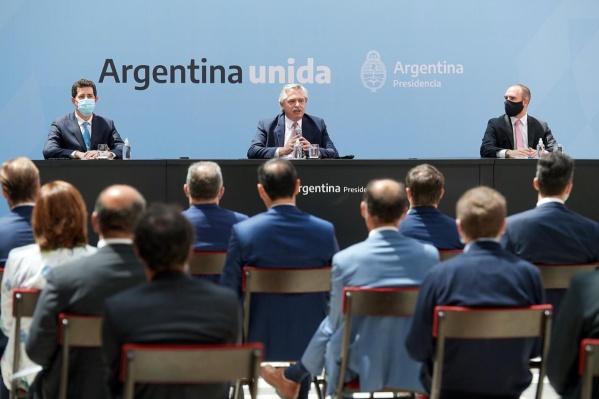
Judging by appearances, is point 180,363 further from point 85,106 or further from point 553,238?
point 85,106

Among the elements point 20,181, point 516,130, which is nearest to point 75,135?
point 20,181

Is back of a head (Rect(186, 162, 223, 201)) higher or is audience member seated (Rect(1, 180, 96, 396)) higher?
back of a head (Rect(186, 162, 223, 201))

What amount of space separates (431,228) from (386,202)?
96 cm

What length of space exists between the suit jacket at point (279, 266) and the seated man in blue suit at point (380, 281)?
37 cm

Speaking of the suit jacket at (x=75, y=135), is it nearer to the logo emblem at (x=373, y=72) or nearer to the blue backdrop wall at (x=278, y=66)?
the blue backdrop wall at (x=278, y=66)

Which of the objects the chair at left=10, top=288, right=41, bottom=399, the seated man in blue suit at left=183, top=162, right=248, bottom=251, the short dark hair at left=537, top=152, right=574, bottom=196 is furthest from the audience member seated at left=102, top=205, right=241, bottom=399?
the short dark hair at left=537, top=152, right=574, bottom=196

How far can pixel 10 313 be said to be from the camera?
126 inches

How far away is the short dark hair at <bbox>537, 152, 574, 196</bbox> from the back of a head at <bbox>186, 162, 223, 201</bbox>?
63.0 inches

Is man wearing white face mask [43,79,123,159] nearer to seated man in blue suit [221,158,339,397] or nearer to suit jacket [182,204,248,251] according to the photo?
suit jacket [182,204,248,251]

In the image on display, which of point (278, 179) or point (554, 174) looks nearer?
point (278, 179)

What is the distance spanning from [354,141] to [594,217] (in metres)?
2.73

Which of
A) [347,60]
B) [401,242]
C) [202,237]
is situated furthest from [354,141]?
[401,242]

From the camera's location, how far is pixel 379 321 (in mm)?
3152

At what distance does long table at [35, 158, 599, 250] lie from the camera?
6012mm
